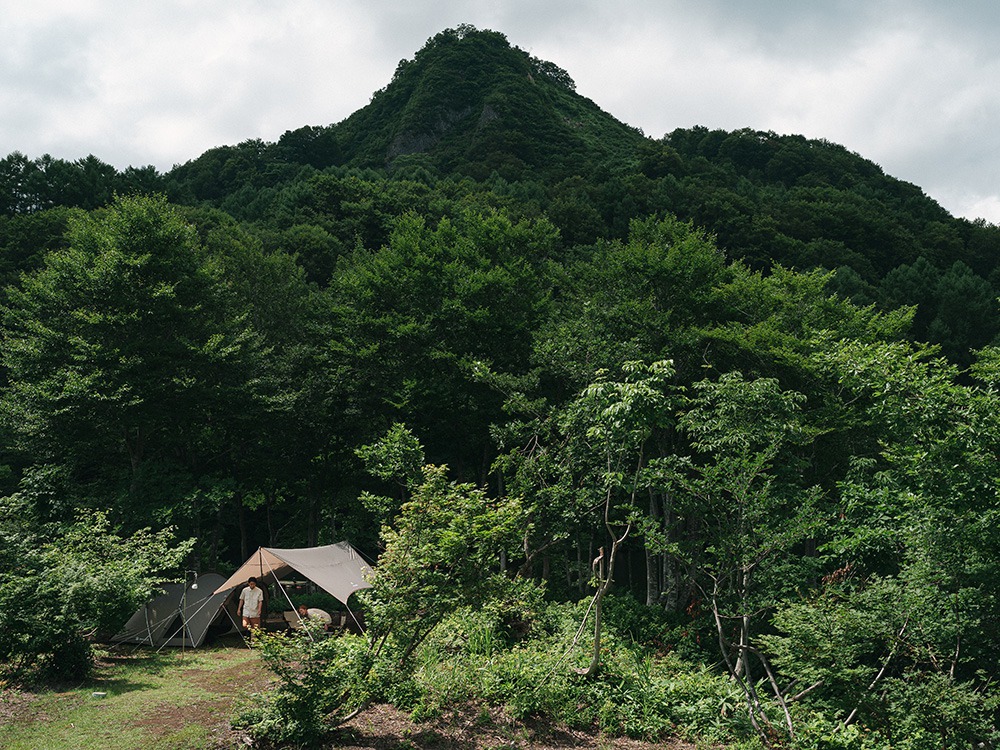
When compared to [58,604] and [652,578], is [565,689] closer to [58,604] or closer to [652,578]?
[58,604]

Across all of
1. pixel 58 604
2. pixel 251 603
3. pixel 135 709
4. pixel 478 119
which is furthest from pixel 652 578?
pixel 478 119

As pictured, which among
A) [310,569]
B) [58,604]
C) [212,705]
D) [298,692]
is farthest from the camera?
[310,569]

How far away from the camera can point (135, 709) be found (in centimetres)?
908

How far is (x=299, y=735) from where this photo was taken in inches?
302

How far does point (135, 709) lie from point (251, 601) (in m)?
5.34

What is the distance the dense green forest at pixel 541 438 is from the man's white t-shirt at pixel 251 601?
7.01 ft

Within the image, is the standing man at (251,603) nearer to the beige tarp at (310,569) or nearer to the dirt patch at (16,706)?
the beige tarp at (310,569)

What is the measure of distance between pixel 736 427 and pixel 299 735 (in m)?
7.78

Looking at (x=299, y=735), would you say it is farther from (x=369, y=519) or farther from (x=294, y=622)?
(x=369, y=519)

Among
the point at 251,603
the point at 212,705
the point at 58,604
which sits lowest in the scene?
the point at 212,705

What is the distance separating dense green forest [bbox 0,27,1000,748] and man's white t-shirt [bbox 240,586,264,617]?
2.14 meters

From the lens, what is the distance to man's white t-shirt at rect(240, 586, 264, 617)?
47.1ft

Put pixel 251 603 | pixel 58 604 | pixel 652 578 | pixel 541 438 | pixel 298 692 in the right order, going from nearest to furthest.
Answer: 1. pixel 298 692
2. pixel 58 604
3. pixel 251 603
4. pixel 541 438
5. pixel 652 578

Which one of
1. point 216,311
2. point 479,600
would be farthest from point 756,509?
point 216,311
